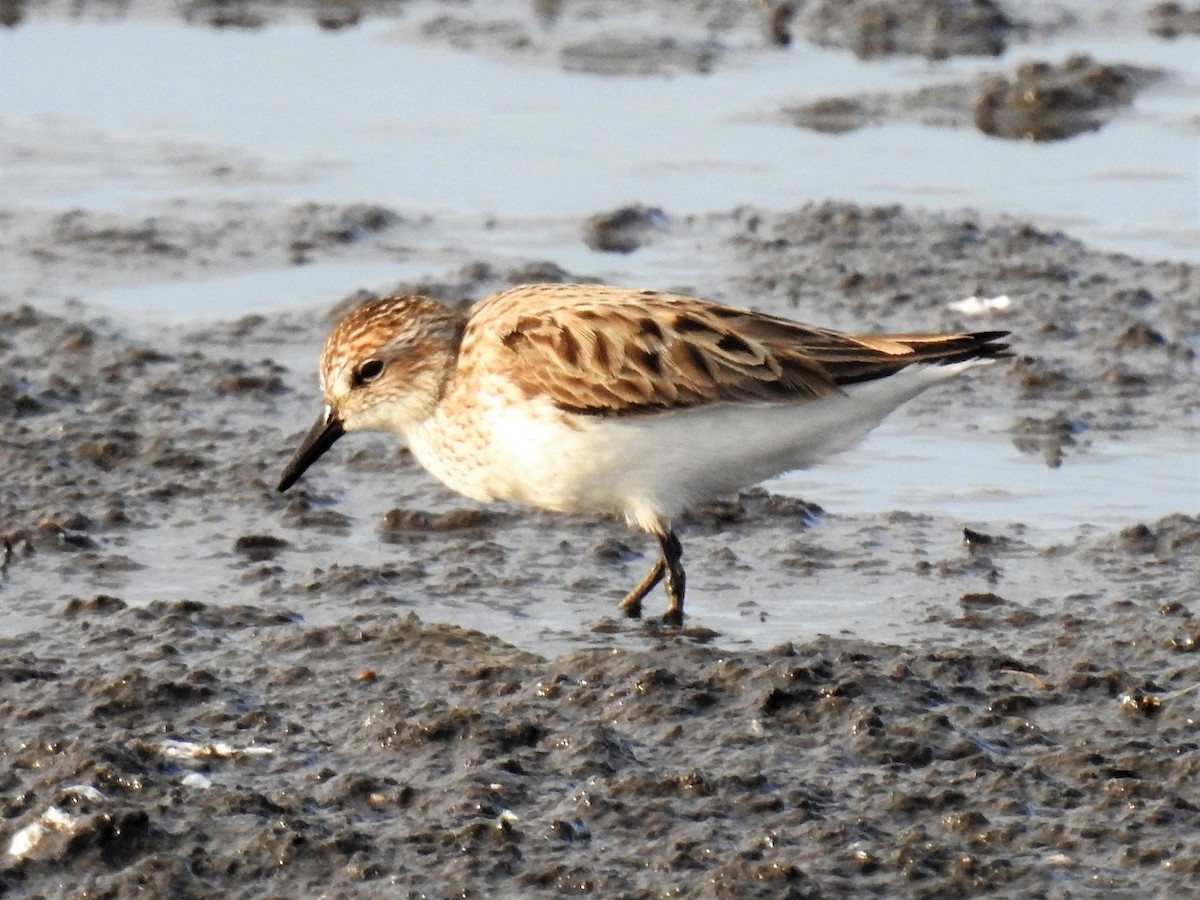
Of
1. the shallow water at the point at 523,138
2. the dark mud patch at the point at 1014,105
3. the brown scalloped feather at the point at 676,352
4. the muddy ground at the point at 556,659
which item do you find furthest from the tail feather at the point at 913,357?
the dark mud patch at the point at 1014,105

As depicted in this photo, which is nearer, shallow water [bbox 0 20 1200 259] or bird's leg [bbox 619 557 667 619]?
bird's leg [bbox 619 557 667 619]

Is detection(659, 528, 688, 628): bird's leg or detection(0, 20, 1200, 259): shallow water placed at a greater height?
detection(0, 20, 1200, 259): shallow water

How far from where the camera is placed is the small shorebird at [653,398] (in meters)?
7.00

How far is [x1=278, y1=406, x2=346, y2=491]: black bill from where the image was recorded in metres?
7.73

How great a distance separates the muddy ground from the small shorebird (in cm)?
42

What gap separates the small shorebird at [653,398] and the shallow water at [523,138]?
4.04 m

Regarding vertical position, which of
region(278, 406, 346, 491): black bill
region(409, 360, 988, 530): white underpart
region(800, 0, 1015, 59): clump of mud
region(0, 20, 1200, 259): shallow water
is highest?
region(800, 0, 1015, 59): clump of mud

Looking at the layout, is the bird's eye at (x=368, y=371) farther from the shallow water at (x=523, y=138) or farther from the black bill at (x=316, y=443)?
the shallow water at (x=523, y=138)

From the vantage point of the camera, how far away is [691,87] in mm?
13555

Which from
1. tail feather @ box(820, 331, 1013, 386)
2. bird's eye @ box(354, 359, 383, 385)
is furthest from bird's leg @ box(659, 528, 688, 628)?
bird's eye @ box(354, 359, 383, 385)

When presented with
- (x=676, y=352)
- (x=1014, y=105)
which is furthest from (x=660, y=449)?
(x=1014, y=105)

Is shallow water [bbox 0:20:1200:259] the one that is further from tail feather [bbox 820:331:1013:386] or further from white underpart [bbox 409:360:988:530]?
white underpart [bbox 409:360:988:530]

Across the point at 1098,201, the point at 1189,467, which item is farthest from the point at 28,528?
the point at 1098,201

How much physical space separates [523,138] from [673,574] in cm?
598
